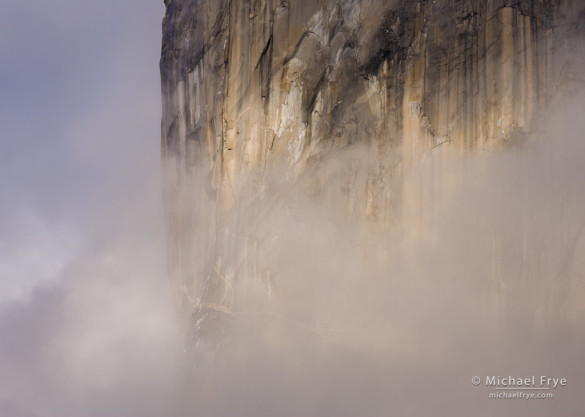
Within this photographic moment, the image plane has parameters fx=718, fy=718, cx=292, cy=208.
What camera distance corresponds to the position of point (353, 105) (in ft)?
59.1

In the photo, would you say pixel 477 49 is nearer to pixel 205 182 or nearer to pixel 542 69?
pixel 542 69

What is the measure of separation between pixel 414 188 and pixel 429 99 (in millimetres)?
2194

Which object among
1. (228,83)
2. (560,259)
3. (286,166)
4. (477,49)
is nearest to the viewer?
(560,259)

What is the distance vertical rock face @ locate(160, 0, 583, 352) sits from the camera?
55.2 feet

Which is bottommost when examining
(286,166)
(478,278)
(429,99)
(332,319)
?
(332,319)

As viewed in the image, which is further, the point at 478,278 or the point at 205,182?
the point at 205,182

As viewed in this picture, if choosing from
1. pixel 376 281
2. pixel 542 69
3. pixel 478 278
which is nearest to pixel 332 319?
pixel 376 281

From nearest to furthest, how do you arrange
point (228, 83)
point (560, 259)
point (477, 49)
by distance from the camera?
point (560, 259) < point (477, 49) < point (228, 83)

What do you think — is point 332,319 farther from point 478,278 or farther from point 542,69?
point 542,69

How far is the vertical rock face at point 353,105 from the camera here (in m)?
16.8

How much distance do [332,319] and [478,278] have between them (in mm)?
3593

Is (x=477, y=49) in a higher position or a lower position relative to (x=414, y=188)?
higher

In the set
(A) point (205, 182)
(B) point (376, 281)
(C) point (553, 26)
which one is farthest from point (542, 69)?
(A) point (205, 182)

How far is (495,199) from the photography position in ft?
54.2
